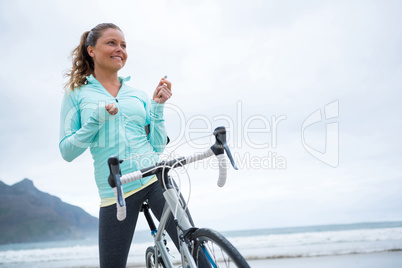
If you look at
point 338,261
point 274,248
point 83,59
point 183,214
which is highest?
point 83,59

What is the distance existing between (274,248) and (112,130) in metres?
6.75

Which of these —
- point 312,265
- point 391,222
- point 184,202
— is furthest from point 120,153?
point 391,222

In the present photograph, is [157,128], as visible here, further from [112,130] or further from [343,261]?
[343,261]

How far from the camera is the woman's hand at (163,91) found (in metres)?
1.67

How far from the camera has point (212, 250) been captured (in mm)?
1283

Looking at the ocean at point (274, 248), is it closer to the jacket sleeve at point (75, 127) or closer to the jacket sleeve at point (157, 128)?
the jacket sleeve at point (157, 128)

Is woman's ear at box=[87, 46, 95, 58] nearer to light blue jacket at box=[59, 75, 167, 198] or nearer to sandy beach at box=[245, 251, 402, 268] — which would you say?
light blue jacket at box=[59, 75, 167, 198]

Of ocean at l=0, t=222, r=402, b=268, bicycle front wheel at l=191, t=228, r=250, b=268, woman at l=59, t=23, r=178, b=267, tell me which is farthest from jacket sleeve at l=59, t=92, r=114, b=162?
ocean at l=0, t=222, r=402, b=268

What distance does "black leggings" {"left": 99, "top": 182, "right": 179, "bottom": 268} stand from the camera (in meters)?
1.63

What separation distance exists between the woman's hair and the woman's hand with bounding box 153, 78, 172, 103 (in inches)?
16.2

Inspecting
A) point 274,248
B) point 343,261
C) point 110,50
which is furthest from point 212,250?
point 274,248

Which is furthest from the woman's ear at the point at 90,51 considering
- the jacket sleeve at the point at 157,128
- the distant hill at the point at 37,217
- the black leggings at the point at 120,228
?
the distant hill at the point at 37,217

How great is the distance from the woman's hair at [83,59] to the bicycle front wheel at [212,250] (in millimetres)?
1000

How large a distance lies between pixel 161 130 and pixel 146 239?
1196 cm
